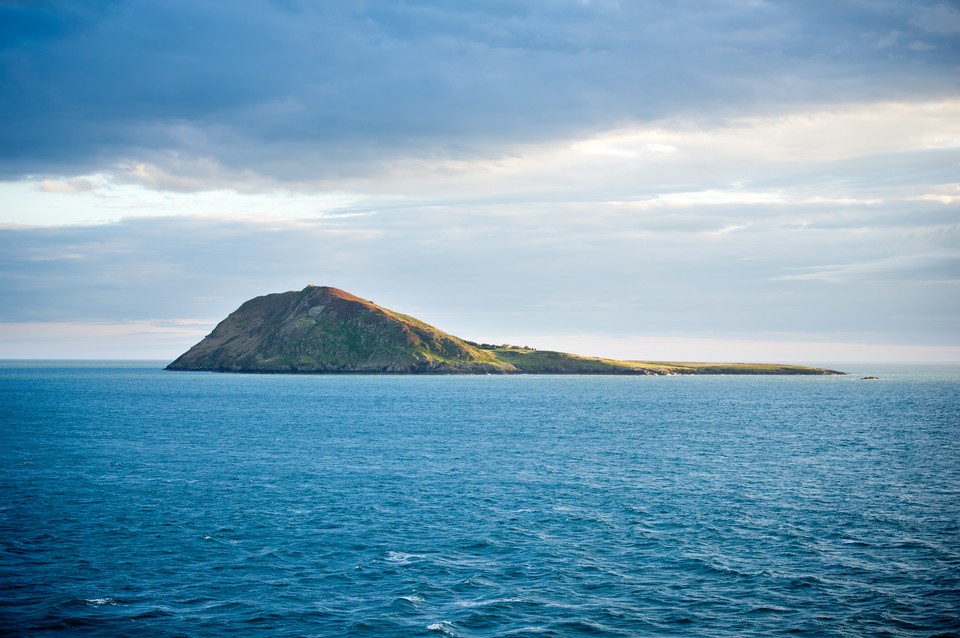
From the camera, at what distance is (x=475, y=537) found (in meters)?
49.3

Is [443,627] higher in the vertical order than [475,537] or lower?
lower

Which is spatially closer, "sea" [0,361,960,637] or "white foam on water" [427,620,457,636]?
"white foam on water" [427,620,457,636]

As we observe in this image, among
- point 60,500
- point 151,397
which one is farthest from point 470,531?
point 151,397

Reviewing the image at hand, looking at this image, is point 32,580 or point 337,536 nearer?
point 32,580

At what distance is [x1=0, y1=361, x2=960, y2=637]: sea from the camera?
35500 mm

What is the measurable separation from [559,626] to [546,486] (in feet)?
113

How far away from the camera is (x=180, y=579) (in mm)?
40719

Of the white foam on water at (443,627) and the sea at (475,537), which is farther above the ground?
the sea at (475,537)

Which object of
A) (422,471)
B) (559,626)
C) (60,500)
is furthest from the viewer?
(422,471)

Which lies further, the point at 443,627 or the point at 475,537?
the point at 475,537

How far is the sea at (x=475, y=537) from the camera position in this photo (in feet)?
116

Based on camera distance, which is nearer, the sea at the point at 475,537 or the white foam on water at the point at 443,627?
the white foam on water at the point at 443,627

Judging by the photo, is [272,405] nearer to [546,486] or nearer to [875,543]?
[546,486]

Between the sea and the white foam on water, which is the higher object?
the sea
